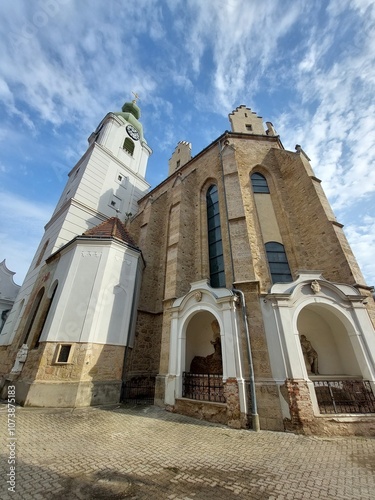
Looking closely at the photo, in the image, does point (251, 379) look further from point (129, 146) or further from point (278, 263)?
point (129, 146)

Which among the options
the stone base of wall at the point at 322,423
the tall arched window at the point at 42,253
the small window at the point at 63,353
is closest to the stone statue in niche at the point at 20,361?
the small window at the point at 63,353

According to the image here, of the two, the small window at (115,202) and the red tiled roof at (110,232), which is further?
the small window at (115,202)

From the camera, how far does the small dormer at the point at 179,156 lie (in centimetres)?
2072

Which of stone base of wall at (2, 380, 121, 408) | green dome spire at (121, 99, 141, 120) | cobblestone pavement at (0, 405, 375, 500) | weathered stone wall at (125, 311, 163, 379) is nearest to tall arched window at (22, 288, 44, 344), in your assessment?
stone base of wall at (2, 380, 121, 408)

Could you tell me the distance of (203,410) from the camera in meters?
6.66

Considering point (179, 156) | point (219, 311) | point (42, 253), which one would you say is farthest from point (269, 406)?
point (179, 156)

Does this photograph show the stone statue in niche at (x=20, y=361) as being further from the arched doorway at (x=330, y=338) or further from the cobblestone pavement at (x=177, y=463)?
the arched doorway at (x=330, y=338)

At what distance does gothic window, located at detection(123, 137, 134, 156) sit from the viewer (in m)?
24.1

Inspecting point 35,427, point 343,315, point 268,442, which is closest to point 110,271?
point 35,427

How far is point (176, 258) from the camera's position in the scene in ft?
34.6

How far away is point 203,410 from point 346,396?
4177 mm

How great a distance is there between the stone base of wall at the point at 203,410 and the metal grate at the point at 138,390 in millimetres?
2439

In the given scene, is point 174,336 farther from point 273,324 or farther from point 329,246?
point 329,246

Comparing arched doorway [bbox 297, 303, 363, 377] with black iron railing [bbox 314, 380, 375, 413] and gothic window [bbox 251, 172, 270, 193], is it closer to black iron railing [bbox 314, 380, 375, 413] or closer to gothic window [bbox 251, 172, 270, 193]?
black iron railing [bbox 314, 380, 375, 413]
